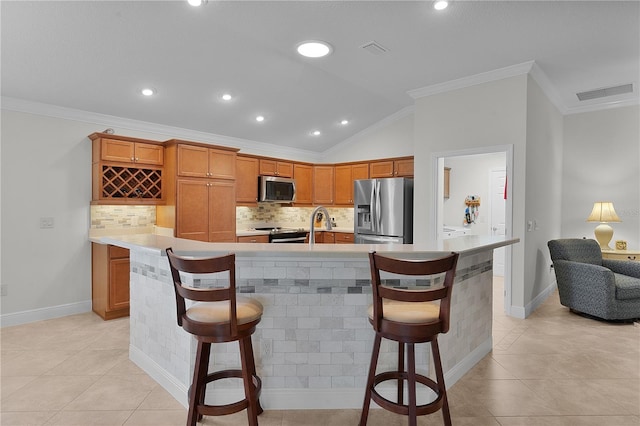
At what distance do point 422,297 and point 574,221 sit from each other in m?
5.16

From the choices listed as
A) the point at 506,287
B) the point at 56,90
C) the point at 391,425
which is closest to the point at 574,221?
the point at 506,287

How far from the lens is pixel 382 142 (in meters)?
6.29

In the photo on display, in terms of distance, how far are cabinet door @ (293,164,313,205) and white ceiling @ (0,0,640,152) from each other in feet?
5.73

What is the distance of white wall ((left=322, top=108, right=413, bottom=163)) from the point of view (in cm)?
592

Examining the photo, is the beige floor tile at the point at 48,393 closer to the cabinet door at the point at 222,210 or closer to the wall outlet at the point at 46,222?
the wall outlet at the point at 46,222

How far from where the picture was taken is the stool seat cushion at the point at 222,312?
6.05 feet

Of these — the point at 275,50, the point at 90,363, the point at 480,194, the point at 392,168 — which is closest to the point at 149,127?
the point at 275,50

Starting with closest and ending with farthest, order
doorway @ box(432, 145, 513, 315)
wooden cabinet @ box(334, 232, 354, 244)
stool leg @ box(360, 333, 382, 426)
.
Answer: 1. stool leg @ box(360, 333, 382, 426)
2. wooden cabinet @ box(334, 232, 354, 244)
3. doorway @ box(432, 145, 513, 315)

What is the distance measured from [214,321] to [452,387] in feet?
5.81

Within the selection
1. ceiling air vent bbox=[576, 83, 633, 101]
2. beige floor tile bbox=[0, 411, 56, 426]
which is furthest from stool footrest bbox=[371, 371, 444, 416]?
ceiling air vent bbox=[576, 83, 633, 101]

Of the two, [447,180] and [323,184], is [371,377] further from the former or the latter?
[447,180]

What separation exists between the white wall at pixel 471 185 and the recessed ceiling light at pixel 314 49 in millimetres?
3826

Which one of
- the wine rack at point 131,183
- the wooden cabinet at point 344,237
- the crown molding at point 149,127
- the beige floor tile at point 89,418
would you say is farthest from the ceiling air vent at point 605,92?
the beige floor tile at point 89,418

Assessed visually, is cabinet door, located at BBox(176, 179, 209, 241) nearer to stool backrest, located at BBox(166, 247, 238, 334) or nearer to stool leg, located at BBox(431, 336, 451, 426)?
stool backrest, located at BBox(166, 247, 238, 334)
